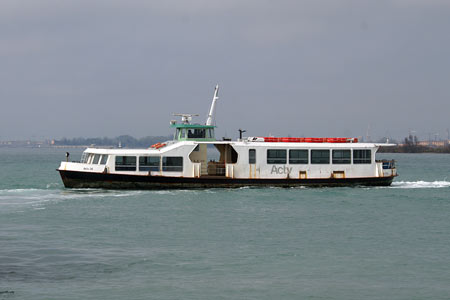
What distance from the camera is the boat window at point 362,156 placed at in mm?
46125

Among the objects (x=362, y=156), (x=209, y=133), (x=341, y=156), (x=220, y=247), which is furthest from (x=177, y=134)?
(x=220, y=247)

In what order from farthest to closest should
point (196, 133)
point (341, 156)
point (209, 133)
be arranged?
point (209, 133) → point (341, 156) → point (196, 133)

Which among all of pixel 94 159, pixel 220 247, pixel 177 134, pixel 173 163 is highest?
pixel 177 134

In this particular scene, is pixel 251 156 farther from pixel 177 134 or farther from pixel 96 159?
pixel 96 159

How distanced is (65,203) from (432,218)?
2175cm

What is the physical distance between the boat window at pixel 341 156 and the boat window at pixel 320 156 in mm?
614

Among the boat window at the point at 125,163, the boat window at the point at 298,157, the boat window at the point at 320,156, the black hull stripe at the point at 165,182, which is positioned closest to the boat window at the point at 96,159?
the black hull stripe at the point at 165,182

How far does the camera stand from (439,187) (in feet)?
163

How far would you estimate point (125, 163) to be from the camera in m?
42.3

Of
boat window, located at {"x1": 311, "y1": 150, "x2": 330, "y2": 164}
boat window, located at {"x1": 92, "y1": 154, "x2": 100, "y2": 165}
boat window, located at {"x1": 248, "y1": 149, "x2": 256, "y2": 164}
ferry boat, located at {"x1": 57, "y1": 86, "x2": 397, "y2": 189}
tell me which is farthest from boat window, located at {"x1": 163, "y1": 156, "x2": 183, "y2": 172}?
boat window, located at {"x1": 311, "y1": 150, "x2": 330, "y2": 164}

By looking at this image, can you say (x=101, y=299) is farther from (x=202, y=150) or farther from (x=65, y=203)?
(x=202, y=150)

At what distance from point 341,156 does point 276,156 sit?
17.5ft

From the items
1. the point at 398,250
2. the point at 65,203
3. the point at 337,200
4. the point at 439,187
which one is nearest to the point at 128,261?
the point at 398,250

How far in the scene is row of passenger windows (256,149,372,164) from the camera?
44531mm
